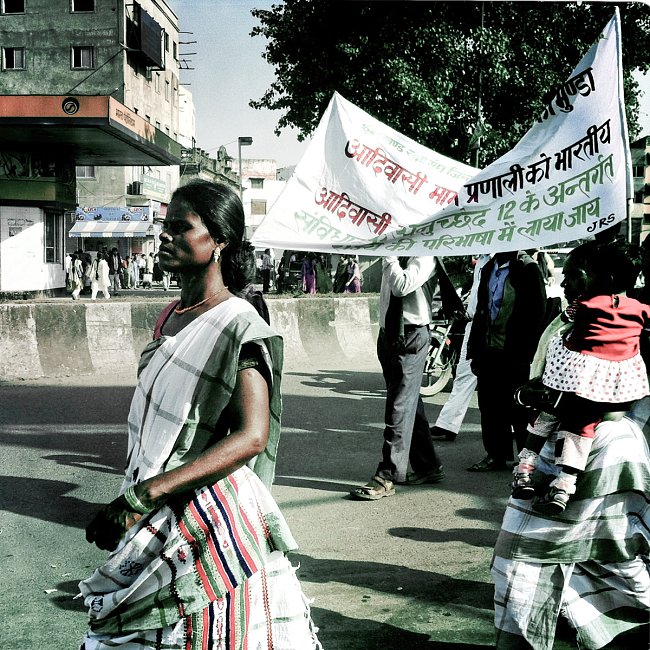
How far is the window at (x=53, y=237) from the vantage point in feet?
85.3

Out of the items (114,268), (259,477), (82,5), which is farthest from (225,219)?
(82,5)

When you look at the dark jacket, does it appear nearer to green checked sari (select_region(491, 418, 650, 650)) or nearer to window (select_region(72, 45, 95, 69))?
green checked sari (select_region(491, 418, 650, 650))

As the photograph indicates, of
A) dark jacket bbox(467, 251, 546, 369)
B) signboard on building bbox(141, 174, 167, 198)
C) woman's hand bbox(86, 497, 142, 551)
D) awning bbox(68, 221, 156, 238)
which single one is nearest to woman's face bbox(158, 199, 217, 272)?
woman's hand bbox(86, 497, 142, 551)

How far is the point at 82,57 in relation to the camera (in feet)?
132

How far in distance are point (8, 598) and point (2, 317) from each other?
7.31m

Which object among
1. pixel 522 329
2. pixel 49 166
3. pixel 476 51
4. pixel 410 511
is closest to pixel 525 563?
pixel 410 511

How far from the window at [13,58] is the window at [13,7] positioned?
5.24 ft

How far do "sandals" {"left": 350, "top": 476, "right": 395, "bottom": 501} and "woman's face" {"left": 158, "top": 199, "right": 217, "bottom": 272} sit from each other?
350 centimetres

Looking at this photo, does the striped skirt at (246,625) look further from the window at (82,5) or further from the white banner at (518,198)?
the window at (82,5)

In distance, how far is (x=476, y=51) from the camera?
22047 millimetres

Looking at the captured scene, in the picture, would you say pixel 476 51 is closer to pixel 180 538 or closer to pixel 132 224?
pixel 180 538

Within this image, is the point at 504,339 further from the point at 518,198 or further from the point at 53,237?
the point at 53,237

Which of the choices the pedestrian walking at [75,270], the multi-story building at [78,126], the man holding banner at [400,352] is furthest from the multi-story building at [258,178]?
the man holding banner at [400,352]

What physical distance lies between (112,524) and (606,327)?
1.95m
